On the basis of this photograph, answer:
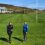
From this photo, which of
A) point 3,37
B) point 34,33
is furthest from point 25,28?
point 3,37

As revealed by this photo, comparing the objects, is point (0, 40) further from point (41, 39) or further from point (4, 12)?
point (41, 39)

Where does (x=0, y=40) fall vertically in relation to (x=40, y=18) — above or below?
below

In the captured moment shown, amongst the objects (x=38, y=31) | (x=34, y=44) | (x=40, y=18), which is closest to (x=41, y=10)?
(x=40, y=18)

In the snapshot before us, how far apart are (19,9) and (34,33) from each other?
104 centimetres

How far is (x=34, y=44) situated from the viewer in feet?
23.0

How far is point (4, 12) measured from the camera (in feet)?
23.1

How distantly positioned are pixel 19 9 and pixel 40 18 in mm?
841

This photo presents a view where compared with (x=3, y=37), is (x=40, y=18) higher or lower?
higher

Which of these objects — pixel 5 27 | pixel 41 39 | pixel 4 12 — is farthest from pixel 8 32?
pixel 41 39

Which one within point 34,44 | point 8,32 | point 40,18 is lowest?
point 34,44

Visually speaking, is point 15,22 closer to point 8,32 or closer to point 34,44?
point 8,32

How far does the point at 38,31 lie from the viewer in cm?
717

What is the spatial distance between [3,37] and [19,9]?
3.88ft

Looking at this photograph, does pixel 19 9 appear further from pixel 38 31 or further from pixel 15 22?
pixel 38 31
